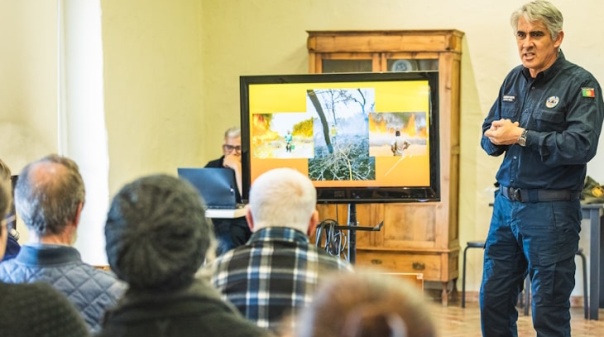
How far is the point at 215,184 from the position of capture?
5.46 meters

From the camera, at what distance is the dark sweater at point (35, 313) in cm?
178

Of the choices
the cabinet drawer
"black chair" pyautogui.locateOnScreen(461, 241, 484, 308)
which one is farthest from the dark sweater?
the cabinet drawer

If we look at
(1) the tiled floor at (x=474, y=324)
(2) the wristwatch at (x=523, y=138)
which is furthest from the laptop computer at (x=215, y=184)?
(2) the wristwatch at (x=523, y=138)

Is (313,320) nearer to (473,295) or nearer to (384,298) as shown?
(384,298)

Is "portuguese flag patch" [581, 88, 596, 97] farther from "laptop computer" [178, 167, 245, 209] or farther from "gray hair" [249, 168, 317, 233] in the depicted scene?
"laptop computer" [178, 167, 245, 209]

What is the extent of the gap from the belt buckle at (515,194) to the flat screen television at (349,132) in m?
0.79

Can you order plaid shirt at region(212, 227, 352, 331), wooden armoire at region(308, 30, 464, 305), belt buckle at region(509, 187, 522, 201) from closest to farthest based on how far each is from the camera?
plaid shirt at region(212, 227, 352, 331)
belt buckle at region(509, 187, 522, 201)
wooden armoire at region(308, 30, 464, 305)

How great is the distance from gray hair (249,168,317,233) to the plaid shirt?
0.03 m

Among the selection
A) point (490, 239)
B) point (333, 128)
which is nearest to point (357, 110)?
point (333, 128)

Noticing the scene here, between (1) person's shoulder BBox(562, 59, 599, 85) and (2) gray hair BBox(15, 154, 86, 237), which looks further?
(1) person's shoulder BBox(562, 59, 599, 85)

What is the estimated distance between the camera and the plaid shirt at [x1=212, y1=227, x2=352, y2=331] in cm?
236

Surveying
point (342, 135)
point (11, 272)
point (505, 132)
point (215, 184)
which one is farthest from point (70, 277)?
point (215, 184)

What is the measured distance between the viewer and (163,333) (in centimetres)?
163

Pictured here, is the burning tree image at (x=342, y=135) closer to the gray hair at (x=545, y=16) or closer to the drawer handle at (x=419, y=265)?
the gray hair at (x=545, y=16)
